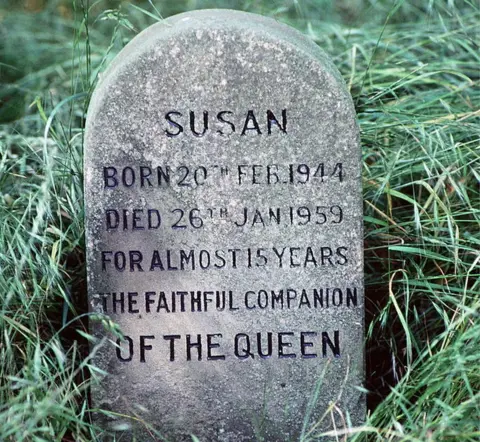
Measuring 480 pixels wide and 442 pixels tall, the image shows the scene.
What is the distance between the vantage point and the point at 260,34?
81.0 inches

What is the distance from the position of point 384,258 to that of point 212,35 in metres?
0.93

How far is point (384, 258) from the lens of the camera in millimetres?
2504

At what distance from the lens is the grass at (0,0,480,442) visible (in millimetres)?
1953

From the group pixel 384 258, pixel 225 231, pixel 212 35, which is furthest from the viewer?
pixel 384 258

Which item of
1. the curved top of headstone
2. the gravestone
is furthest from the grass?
the curved top of headstone

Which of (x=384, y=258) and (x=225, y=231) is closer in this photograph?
(x=225, y=231)

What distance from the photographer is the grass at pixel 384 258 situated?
1.95 meters

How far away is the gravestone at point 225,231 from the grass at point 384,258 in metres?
0.13

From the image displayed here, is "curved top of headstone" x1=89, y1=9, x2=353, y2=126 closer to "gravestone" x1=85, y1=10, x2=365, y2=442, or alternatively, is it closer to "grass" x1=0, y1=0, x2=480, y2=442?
"gravestone" x1=85, y1=10, x2=365, y2=442

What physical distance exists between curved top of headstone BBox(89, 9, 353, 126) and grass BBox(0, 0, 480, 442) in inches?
9.1

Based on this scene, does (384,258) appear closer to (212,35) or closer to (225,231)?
(225,231)

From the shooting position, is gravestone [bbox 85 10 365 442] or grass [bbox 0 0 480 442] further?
gravestone [bbox 85 10 365 442]

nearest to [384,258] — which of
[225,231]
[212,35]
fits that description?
[225,231]

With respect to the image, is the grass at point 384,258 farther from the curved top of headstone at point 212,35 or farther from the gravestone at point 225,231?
the curved top of headstone at point 212,35
